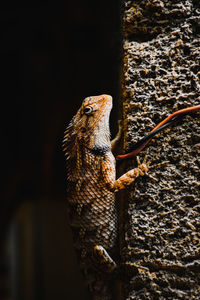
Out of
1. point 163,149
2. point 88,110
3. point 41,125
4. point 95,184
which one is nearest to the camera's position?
point 163,149

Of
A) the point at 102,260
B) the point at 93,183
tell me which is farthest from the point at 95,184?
the point at 102,260

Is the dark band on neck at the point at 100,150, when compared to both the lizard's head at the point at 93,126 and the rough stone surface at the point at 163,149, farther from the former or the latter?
the rough stone surface at the point at 163,149

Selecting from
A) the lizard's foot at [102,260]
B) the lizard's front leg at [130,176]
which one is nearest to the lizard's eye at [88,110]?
the lizard's front leg at [130,176]

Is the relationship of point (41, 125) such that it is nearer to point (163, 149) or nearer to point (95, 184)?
point (95, 184)

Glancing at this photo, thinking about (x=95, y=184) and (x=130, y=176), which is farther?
(x=95, y=184)

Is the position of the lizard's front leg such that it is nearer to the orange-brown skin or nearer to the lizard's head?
the orange-brown skin

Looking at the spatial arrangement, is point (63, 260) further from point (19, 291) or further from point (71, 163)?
point (71, 163)
